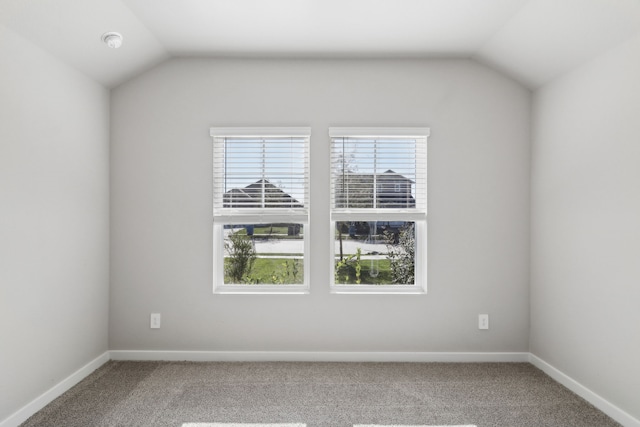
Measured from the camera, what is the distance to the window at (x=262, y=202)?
3.43m

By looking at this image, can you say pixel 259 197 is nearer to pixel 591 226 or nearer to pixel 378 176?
pixel 378 176

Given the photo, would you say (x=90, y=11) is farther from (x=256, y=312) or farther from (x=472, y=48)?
(x=472, y=48)

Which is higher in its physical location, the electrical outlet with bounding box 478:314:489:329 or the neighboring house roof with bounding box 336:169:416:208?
the neighboring house roof with bounding box 336:169:416:208

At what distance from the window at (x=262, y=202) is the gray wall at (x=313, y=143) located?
0.12m

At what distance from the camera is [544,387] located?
291 centimetres

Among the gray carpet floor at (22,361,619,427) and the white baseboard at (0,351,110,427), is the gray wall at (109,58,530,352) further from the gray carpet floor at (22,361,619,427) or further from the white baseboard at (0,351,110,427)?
the white baseboard at (0,351,110,427)

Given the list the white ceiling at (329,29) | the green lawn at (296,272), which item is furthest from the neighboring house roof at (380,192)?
the white ceiling at (329,29)

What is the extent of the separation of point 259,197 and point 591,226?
2.56 meters

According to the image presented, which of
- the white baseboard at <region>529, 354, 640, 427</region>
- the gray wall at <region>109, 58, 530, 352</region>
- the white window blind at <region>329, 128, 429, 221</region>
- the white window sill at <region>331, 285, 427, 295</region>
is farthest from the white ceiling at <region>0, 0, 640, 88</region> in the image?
the white baseboard at <region>529, 354, 640, 427</region>

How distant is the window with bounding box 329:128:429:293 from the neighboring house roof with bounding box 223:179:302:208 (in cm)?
44

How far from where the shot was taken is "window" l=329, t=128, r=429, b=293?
3.44 m

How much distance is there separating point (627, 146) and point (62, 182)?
12.4 ft

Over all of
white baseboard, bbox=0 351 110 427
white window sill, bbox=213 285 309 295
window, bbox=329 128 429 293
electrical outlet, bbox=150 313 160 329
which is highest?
window, bbox=329 128 429 293

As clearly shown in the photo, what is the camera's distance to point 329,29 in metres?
2.88
